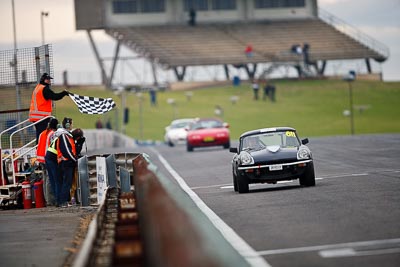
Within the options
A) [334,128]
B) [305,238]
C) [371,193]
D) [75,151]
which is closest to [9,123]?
[75,151]

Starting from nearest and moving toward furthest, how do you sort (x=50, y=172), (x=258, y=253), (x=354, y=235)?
(x=258, y=253) → (x=354, y=235) → (x=50, y=172)

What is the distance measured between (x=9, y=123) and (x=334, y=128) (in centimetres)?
4795

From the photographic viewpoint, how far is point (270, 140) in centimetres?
2209

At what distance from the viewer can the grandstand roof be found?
311 feet

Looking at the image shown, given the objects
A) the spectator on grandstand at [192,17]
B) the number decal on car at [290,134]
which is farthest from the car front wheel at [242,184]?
the spectator on grandstand at [192,17]

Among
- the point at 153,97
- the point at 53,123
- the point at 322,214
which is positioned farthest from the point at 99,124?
the point at 322,214

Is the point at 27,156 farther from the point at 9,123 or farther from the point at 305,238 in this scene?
the point at 305,238

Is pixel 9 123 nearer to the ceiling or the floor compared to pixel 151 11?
nearer to the floor

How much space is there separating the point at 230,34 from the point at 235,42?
1.48 metres

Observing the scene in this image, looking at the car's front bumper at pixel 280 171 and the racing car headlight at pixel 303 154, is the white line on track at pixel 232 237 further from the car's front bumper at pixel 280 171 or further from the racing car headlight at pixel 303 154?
the racing car headlight at pixel 303 154

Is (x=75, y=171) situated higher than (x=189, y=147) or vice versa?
(x=75, y=171)

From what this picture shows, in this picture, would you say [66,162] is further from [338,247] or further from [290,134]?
[338,247]

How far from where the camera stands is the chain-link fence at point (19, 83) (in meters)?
23.4

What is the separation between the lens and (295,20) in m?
102
